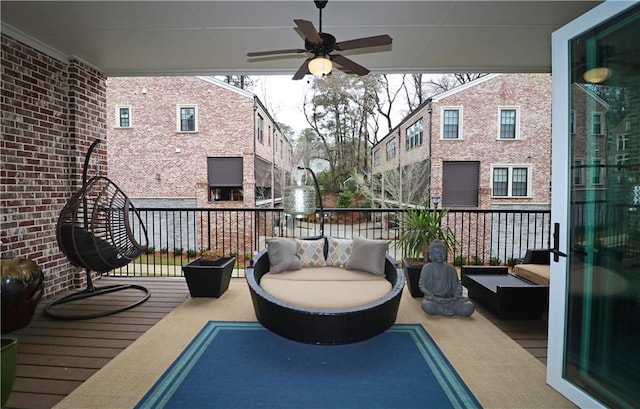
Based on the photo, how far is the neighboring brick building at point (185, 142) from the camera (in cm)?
1084

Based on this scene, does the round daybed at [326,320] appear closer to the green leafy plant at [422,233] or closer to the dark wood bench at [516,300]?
the dark wood bench at [516,300]

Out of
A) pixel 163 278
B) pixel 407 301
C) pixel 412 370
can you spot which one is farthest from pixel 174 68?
pixel 412 370

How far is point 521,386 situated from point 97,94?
18.4 feet

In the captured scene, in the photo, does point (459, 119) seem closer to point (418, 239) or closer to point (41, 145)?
point (418, 239)

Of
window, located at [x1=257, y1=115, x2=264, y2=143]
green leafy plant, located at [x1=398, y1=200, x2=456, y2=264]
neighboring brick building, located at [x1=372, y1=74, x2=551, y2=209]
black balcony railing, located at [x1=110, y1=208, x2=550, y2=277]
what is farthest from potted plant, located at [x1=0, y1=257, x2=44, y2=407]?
neighboring brick building, located at [x1=372, y1=74, x2=551, y2=209]

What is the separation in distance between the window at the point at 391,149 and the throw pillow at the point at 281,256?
10.1 metres

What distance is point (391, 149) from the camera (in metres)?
13.4

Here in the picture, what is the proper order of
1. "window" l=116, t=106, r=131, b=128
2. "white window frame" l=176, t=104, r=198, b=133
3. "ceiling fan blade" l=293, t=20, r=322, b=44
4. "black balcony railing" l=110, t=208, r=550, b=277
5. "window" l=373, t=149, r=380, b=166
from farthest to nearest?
1. "window" l=373, t=149, r=380, b=166
2. "window" l=116, t=106, r=131, b=128
3. "white window frame" l=176, t=104, r=198, b=133
4. "black balcony railing" l=110, t=208, r=550, b=277
5. "ceiling fan blade" l=293, t=20, r=322, b=44

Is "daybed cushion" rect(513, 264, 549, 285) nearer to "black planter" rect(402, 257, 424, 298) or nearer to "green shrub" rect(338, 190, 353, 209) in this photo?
"black planter" rect(402, 257, 424, 298)

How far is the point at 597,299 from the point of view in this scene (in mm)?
1944

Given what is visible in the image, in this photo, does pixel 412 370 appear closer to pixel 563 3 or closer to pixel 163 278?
pixel 563 3

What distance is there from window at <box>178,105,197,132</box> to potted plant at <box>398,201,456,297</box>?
9.11m

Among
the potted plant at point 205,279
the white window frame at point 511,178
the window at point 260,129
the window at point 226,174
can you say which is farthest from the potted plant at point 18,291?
the white window frame at point 511,178

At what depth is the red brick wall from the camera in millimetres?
3281
